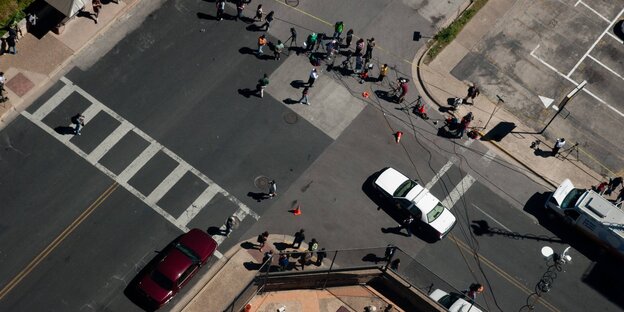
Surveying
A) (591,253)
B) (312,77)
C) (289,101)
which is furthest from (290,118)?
(591,253)

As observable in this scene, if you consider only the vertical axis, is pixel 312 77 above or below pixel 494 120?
below

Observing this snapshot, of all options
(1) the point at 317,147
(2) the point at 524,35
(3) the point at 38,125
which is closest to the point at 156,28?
(3) the point at 38,125

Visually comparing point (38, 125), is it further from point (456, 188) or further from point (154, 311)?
point (456, 188)

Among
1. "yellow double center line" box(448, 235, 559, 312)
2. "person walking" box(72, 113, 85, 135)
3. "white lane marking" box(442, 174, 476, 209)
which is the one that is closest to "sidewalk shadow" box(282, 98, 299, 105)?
"white lane marking" box(442, 174, 476, 209)

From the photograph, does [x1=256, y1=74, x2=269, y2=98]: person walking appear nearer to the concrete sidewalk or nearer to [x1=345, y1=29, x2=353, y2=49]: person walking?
[x1=345, y1=29, x2=353, y2=49]: person walking

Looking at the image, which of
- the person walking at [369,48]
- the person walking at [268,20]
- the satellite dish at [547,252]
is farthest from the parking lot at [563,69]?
the person walking at [268,20]

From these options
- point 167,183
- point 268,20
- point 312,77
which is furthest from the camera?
point 268,20

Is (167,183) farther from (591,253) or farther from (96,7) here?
(591,253)
